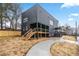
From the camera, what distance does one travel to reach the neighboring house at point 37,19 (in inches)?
77.6

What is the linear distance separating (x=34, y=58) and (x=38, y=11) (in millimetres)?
471

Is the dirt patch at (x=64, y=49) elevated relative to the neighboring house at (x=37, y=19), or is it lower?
lower

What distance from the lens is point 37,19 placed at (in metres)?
1.98

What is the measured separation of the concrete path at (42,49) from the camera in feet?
6.34

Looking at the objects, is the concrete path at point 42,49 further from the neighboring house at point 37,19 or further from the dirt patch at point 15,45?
the neighboring house at point 37,19

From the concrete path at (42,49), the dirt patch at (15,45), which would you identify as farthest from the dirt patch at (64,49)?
the dirt patch at (15,45)

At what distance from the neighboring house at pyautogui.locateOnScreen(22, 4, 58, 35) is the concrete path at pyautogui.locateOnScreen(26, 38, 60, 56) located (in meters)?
0.14

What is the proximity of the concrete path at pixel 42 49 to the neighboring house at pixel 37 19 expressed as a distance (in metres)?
0.14

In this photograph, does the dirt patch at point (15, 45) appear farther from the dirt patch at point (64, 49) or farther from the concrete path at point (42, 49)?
the dirt patch at point (64, 49)

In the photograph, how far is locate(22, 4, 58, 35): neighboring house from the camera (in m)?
1.97

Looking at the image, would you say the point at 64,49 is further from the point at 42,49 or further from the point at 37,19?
the point at 37,19

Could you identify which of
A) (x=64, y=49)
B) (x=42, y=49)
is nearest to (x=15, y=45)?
(x=42, y=49)

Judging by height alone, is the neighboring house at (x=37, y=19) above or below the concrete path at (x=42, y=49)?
above

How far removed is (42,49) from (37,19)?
1.00ft
